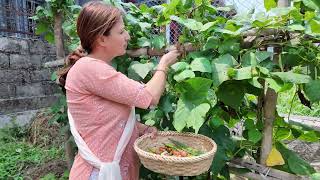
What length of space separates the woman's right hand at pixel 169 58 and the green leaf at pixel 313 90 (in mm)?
620

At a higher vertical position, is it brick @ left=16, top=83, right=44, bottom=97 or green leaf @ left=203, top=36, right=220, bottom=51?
green leaf @ left=203, top=36, right=220, bottom=51

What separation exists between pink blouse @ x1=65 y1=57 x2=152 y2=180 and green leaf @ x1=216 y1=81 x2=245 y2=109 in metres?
0.36

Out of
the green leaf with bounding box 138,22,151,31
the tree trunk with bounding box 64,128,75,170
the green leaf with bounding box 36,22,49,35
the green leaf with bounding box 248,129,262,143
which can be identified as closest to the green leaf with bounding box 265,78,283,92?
the green leaf with bounding box 248,129,262,143

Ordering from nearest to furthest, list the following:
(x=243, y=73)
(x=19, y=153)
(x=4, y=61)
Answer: (x=243, y=73) → (x=19, y=153) → (x=4, y=61)

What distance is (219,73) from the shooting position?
1.66 metres

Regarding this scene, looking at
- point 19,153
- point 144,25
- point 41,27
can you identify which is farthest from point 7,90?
point 144,25

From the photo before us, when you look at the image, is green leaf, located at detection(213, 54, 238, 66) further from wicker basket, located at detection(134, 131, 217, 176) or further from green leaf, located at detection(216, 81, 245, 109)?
wicker basket, located at detection(134, 131, 217, 176)

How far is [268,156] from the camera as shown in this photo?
1900 mm

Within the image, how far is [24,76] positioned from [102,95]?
3668 mm

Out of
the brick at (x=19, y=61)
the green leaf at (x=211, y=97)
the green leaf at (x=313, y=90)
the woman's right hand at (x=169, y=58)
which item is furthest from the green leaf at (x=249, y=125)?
the brick at (x=19, y=61)

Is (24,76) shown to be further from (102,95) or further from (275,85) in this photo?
(275,85)

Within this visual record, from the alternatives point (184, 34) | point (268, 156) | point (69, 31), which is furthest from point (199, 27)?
point (69, 31)

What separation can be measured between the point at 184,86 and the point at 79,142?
0.56 metres

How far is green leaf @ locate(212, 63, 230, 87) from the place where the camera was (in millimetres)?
1644
